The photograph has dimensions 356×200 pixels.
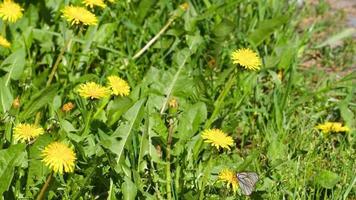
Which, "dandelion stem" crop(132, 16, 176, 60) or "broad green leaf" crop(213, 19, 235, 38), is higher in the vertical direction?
"broad green leaf" crop(213, 19, 235, 38)

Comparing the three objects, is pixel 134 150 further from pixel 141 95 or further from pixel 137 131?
pixel 141 95

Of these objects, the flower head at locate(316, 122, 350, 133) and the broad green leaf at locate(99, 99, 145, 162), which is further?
the flower head at locate(316, 122, 350, 133)

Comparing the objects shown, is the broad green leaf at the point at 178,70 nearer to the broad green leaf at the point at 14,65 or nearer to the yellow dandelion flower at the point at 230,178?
the broad green leaf at the point at 14,65

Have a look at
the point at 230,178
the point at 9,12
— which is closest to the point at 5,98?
the point at 9,12

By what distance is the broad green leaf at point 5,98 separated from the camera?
2562mm

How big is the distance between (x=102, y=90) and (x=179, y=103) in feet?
1.70

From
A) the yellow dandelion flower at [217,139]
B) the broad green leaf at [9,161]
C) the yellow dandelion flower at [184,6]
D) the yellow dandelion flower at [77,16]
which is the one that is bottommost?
the broad green leaf at [9,161]

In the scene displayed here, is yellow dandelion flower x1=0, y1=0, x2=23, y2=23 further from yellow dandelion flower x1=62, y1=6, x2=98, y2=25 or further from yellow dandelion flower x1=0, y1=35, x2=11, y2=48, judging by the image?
yellow dandelion flower x1=62, y1=6, x2=98, y2=25

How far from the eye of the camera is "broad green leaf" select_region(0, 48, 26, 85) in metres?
2.80

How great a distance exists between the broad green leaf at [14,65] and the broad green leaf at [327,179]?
1.26 meters

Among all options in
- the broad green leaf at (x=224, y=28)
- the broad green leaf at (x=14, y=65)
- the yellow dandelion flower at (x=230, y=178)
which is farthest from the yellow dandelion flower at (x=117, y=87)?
the broad green leaf at (x=224, y=28)

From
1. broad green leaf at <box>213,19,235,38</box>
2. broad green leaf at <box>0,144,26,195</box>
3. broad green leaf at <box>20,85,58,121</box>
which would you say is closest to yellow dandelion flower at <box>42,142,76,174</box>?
broad green leaf at <box>0,144,26,195</box>

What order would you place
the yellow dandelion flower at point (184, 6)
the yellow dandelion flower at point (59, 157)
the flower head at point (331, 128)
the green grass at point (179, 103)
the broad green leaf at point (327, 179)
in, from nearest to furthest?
the yellow dandelion flower at point (59, 157) → the green grass at point (179, 103) → the broad green leaf at point (327, 179) → the flower head at point (331, 128) → the yellow dandelion flower at point (184, 6)

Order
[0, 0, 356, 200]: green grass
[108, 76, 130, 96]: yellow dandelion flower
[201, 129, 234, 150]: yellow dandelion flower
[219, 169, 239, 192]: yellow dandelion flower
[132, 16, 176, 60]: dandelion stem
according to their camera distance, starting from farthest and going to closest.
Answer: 1. [132, 16, 176, 60]: dandelion stem
2. [108, 76, 130, 96]: yellow dandelion flower
3. [0, 0, 356, 200]: green grass
4. [201, 129, 234, 150]: yellow dandelion flower
5. [219, 169, 239, 192]: yellow dandelion flower
